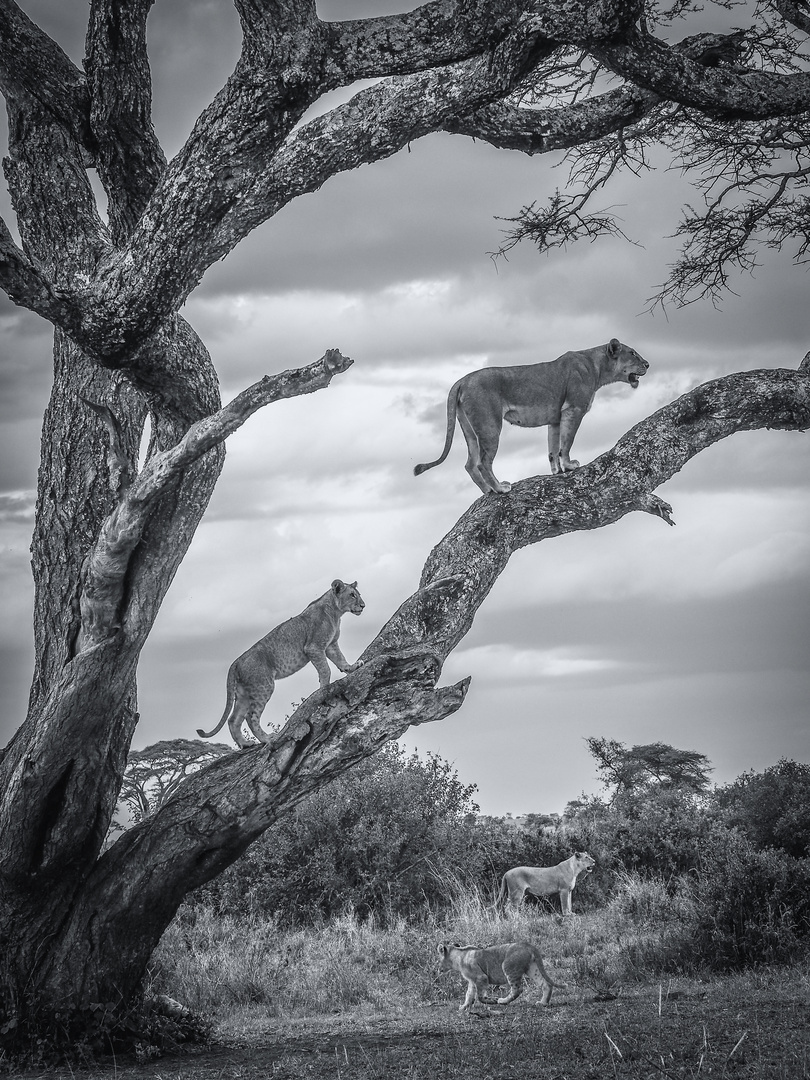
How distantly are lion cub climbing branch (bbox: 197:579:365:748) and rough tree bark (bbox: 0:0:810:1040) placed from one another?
8.08 ft

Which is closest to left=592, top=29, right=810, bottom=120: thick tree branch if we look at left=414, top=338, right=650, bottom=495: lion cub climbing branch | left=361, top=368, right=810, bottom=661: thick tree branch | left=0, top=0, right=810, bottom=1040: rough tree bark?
left=0, top=0, right=810, bottom=1040: rough tree bark

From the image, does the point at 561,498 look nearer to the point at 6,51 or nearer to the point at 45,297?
the point at 45,297

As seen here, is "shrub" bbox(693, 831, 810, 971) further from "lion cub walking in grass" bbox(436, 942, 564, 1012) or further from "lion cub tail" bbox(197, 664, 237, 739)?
"lion cub tail" bbox(197, 664, 237, 739)

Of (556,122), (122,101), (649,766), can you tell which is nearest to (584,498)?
(556,122)

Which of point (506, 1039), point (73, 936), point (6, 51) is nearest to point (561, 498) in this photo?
point (506, 1039)

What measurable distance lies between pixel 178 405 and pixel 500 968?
16.7 feet

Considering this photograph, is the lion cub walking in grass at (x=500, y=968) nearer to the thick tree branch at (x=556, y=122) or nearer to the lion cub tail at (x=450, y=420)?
the lion cub tail at (x=450, y=420)

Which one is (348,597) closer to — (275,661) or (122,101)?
(275,661)

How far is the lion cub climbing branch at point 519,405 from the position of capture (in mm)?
8461

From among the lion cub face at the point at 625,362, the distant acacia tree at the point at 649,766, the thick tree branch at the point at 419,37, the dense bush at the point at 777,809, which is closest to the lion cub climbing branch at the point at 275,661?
the lion cub face at the point at 625,362

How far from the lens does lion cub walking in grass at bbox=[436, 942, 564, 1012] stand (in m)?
8.34

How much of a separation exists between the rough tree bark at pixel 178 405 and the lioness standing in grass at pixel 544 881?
7491 millimetres

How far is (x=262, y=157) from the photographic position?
606cm

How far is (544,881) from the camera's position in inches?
549
